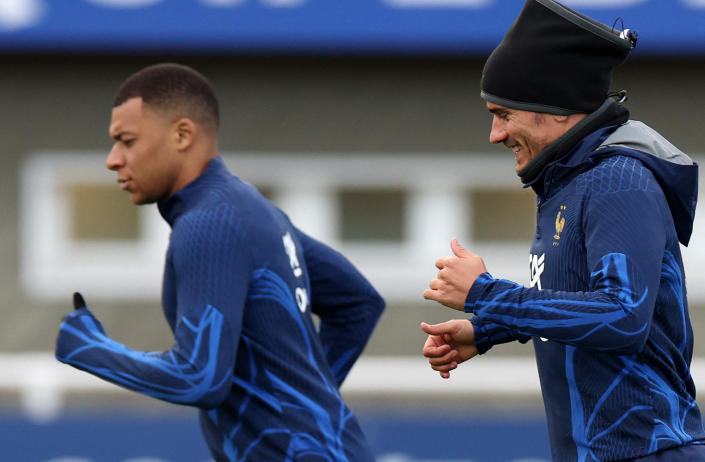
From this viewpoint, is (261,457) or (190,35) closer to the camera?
(261,457)

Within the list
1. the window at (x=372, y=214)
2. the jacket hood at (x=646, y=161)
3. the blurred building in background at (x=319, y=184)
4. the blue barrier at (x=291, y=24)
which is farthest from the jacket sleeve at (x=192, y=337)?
the window at (x=372, y=214)

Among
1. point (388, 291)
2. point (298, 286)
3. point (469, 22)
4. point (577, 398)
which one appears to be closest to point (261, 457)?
point (298, 286)

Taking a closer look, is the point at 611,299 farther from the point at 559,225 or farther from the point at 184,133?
the point at 184,133

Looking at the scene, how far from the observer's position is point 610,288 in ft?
7.79

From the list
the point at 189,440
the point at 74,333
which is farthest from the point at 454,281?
the point at 189,440

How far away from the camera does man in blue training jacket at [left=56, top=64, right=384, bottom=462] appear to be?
9.23 feet

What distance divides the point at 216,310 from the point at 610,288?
1.00 metres

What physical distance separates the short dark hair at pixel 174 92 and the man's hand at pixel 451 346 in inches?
35.6

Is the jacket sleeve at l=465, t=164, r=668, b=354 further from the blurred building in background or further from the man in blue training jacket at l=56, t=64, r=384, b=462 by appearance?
the blurred building in background

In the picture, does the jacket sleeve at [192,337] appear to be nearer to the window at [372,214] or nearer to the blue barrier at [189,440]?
the blue barrier at [189,440]

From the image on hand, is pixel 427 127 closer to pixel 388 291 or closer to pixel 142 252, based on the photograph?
pixel 388 291

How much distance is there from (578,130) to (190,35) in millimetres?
5820

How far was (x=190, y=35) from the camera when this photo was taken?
8.05 m

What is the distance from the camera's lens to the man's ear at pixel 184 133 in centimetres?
315
